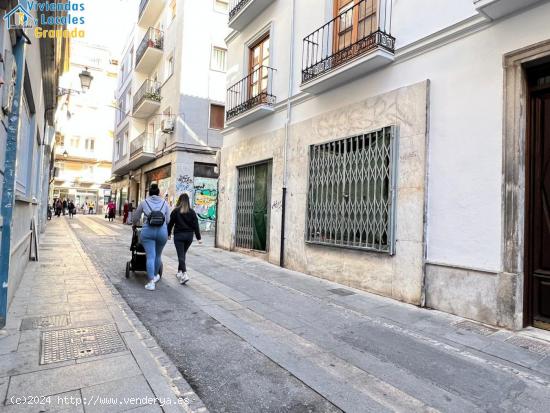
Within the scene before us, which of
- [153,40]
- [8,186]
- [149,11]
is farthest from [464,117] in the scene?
[149,11]

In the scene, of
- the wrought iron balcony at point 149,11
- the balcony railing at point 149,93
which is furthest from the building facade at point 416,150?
the wrought iron balcony at point 149,11

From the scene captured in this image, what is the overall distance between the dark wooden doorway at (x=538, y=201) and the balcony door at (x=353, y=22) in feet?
10.5

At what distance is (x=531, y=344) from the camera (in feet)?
13.7

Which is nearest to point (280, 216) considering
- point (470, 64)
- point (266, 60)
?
point (266, 60)

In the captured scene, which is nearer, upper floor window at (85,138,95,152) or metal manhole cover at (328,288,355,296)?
metal manhole cover at (328,288,355,296)

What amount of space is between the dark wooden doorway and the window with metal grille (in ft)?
6.40

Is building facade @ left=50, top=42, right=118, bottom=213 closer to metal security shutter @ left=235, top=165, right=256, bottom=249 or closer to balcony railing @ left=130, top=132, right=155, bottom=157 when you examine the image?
balcony railing @ left=130, top=132, right=155, bottom=157

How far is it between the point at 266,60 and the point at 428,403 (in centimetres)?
965

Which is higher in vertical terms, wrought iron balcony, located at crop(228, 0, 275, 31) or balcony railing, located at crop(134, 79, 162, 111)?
balcony railing, located at crop(134, 79, 162, 111)

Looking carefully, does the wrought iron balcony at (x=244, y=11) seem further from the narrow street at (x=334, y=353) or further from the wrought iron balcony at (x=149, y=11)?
the wrought iron balcony at (x=149, y=11)

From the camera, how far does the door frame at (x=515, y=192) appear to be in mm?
4605

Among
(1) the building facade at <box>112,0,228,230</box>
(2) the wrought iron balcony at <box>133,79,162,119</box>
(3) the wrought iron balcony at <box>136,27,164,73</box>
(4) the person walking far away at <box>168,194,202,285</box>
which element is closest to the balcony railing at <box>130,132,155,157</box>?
(1) the building facade at <box>112,0,228,230</box>

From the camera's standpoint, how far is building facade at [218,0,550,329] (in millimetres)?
4734

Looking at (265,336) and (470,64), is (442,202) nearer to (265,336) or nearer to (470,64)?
(470,64)
